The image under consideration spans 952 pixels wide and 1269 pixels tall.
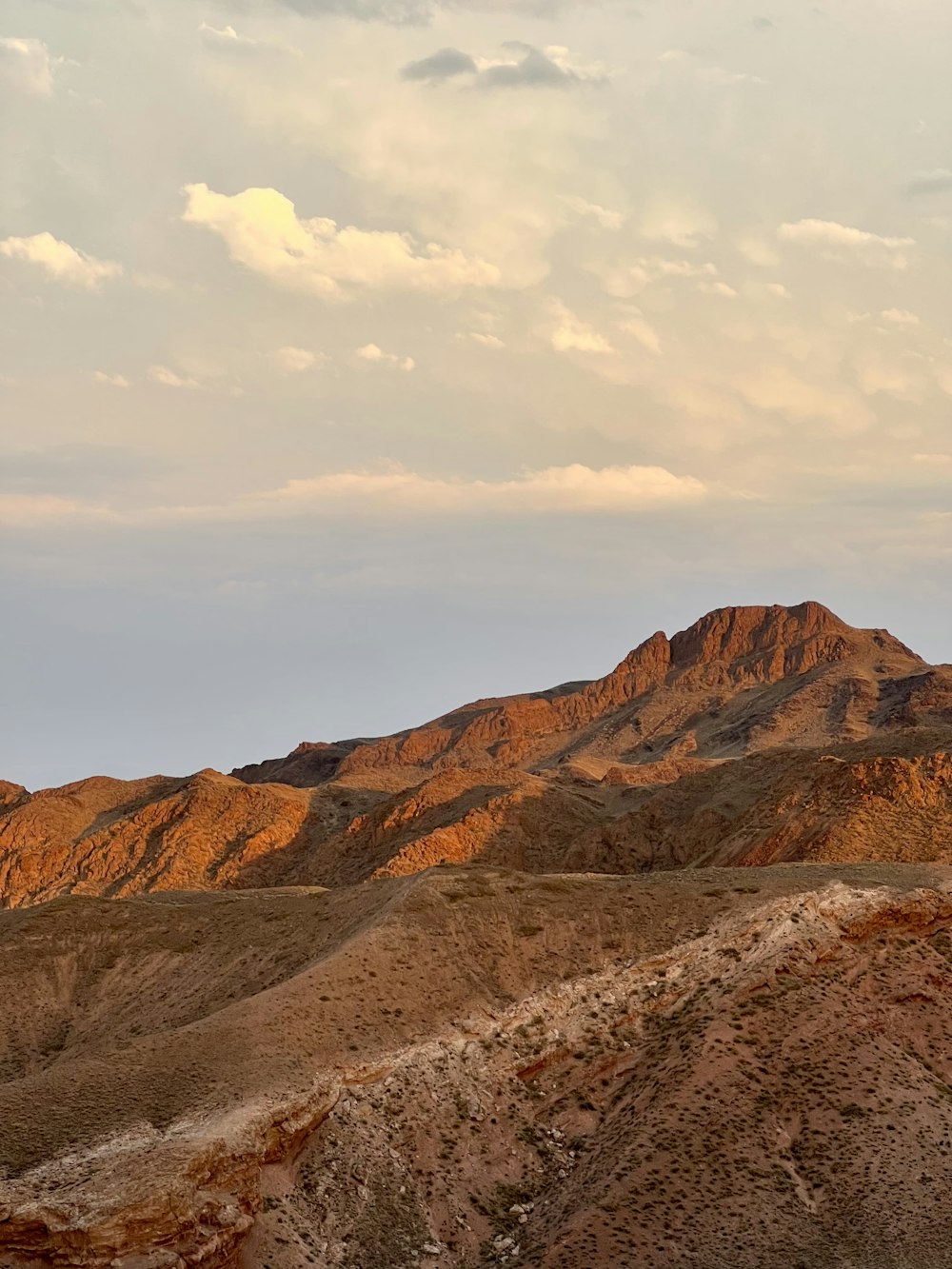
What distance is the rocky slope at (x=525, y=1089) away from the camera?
117ft

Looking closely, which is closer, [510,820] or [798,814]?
[798,814]

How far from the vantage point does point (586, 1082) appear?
45.0 meters

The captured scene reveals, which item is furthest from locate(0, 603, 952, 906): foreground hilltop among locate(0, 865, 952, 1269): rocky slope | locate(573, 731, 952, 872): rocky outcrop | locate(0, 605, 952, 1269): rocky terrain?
locate(0, 865, 952, 1269): rocky slope

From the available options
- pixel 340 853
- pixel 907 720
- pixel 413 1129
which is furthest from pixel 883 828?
pixel 907 720

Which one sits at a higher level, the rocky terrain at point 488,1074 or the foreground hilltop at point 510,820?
the foreground hilltop at point 510,820

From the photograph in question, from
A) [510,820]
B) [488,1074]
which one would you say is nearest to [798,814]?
[510,820]

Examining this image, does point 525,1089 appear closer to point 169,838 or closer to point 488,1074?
point 488,1074

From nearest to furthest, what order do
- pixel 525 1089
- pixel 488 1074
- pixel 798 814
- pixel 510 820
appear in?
pixel 488 1074, pixel 525 1089, pixel 798 814, pixel 510 820

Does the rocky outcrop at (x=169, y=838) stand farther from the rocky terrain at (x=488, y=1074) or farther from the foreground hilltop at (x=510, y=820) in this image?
the rocky terrain at (x=488, y=1074)

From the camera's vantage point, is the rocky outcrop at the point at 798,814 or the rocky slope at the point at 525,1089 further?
the rocky outcrop at the point at 798,814

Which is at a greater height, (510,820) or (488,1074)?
(510,820)

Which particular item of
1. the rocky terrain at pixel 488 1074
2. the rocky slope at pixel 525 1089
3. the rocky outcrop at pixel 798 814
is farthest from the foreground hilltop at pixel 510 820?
the rocky slope at pixel 525 1089

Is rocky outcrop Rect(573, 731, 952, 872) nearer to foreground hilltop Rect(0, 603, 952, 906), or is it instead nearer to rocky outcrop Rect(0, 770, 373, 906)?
foreground hilltop Rect(0, 603, 952, 906)

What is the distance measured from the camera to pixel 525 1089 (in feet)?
146
